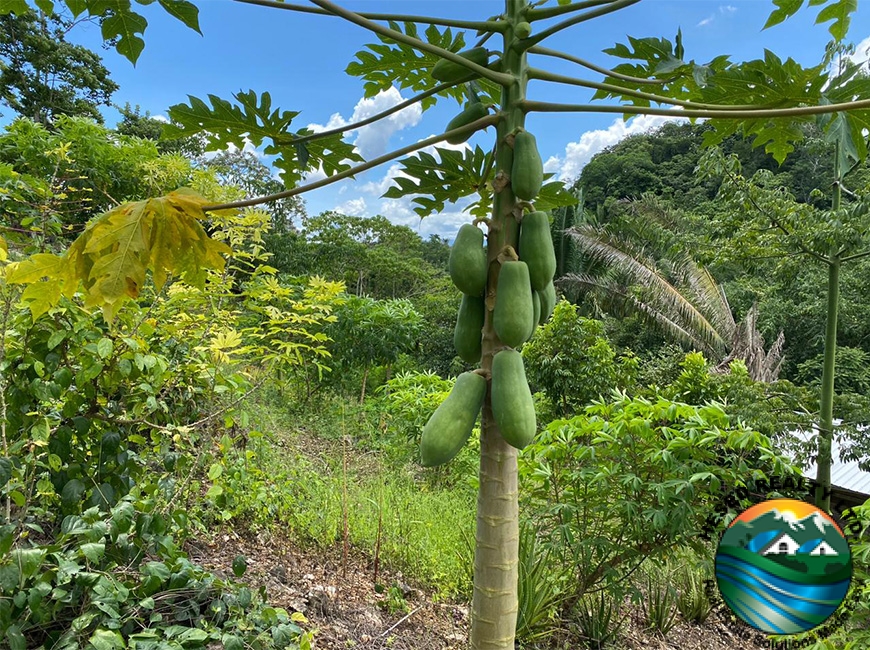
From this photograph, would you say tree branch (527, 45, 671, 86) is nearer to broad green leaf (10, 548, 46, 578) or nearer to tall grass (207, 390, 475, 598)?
broad green leaf (10, 548, 46, 578)

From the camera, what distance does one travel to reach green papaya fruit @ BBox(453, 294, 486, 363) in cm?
97

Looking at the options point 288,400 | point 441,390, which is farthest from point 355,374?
point 441,390

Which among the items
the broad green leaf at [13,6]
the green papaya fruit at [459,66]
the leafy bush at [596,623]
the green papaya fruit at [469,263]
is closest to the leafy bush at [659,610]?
the leafy bush at [596,623]

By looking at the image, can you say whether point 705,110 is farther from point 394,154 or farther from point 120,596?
point 120,596

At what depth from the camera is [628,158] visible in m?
27.1

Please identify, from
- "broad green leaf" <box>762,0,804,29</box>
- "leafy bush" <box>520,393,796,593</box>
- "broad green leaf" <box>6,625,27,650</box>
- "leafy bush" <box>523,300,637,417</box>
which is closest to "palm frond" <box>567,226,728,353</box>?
"leafy bush" <box>523,300,637,417</box>

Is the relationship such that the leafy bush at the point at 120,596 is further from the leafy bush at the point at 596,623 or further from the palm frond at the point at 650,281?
the palm frond at the point at 650,281

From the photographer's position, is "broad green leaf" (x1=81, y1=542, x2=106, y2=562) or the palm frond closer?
"broad green leaf" (x1=81, y1=542, x2=106, y2=562)

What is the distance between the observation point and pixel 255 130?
4.52 ft

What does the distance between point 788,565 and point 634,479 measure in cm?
88

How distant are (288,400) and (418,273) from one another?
1164 cm

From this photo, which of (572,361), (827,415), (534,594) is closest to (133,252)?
(534,594)

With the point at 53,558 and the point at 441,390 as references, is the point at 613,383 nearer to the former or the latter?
the point at 441,390

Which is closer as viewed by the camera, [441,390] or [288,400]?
[441,390]
